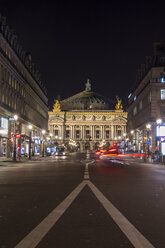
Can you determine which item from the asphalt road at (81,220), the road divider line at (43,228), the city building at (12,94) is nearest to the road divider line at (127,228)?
the asphalt road at (81,220)

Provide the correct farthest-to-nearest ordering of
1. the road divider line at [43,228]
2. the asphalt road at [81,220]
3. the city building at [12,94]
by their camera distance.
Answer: the city building at [12,94] < the asphalt road at [81,220] < the road divider line at [43,228]

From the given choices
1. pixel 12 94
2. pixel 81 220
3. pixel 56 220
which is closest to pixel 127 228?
pixel 81 220

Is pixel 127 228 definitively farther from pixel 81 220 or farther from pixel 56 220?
pixel 56 220

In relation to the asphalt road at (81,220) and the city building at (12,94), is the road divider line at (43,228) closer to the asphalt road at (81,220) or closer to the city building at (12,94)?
the asphalt road at (81,220)

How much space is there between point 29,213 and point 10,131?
157 ft

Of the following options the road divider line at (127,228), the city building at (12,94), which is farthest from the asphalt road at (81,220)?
the city building at (12,94)

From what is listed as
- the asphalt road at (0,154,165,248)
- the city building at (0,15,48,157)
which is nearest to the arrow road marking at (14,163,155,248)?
the asphalt road at (0,154,165,248)

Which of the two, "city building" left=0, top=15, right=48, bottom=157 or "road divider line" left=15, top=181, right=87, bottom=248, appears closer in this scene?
"road divider line" left=15, top=181, right=87, bottom=248

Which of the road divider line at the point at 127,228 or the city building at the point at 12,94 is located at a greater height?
the city building at the point at 12,94

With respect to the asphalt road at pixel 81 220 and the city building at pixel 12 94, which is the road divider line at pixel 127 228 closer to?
the asphalt road at pixel 81 220

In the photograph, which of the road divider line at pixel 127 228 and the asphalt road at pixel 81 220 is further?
the asphalt road at pixel 81 220

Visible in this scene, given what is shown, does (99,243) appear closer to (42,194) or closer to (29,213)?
(29,213)

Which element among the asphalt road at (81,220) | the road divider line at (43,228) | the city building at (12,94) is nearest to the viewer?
the road divider line at (43,228)

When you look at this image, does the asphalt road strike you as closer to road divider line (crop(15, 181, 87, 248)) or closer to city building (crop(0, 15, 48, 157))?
road divider line (crop(15, 181, 87, 248))
